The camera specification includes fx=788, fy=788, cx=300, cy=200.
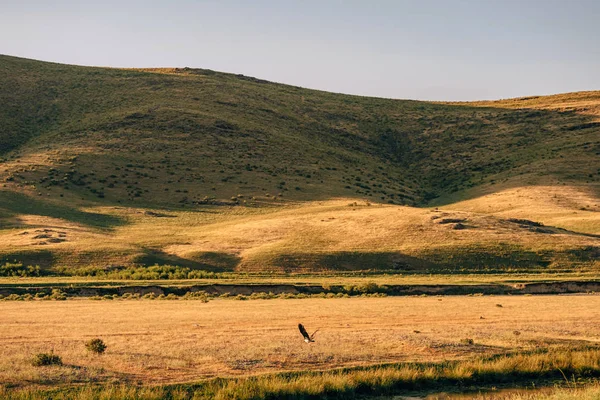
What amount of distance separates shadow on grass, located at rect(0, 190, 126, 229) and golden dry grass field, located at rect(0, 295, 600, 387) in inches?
1414

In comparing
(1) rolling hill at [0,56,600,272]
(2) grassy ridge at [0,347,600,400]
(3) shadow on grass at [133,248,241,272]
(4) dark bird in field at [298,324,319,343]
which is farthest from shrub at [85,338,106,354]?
(3) shadow on grass at [133,248,241,272]

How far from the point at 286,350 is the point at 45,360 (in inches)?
310

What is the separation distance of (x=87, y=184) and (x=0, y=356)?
70836mm

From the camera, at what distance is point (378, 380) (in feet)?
78.1

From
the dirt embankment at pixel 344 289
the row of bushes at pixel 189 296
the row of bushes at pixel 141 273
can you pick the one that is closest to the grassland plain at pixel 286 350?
the row of bushes at pixel 189 296

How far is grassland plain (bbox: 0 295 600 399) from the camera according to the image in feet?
74.2

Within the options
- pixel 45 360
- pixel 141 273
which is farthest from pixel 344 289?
pixel 45 360

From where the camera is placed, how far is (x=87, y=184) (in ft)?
305

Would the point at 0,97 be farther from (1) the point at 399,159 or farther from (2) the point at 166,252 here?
(2) the point at 166,252

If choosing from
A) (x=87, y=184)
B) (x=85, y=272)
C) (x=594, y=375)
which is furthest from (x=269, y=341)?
(x=87, y=184)

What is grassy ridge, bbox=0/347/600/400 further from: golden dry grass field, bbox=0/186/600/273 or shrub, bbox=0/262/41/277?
shrub, bbox=0/262/41/277

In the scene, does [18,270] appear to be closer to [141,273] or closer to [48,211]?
[141,273]

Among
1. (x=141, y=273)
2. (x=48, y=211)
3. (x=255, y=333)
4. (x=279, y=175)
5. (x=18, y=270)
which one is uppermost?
(x=279, y=175)

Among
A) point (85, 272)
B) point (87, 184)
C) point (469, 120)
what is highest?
point (469, 120)
